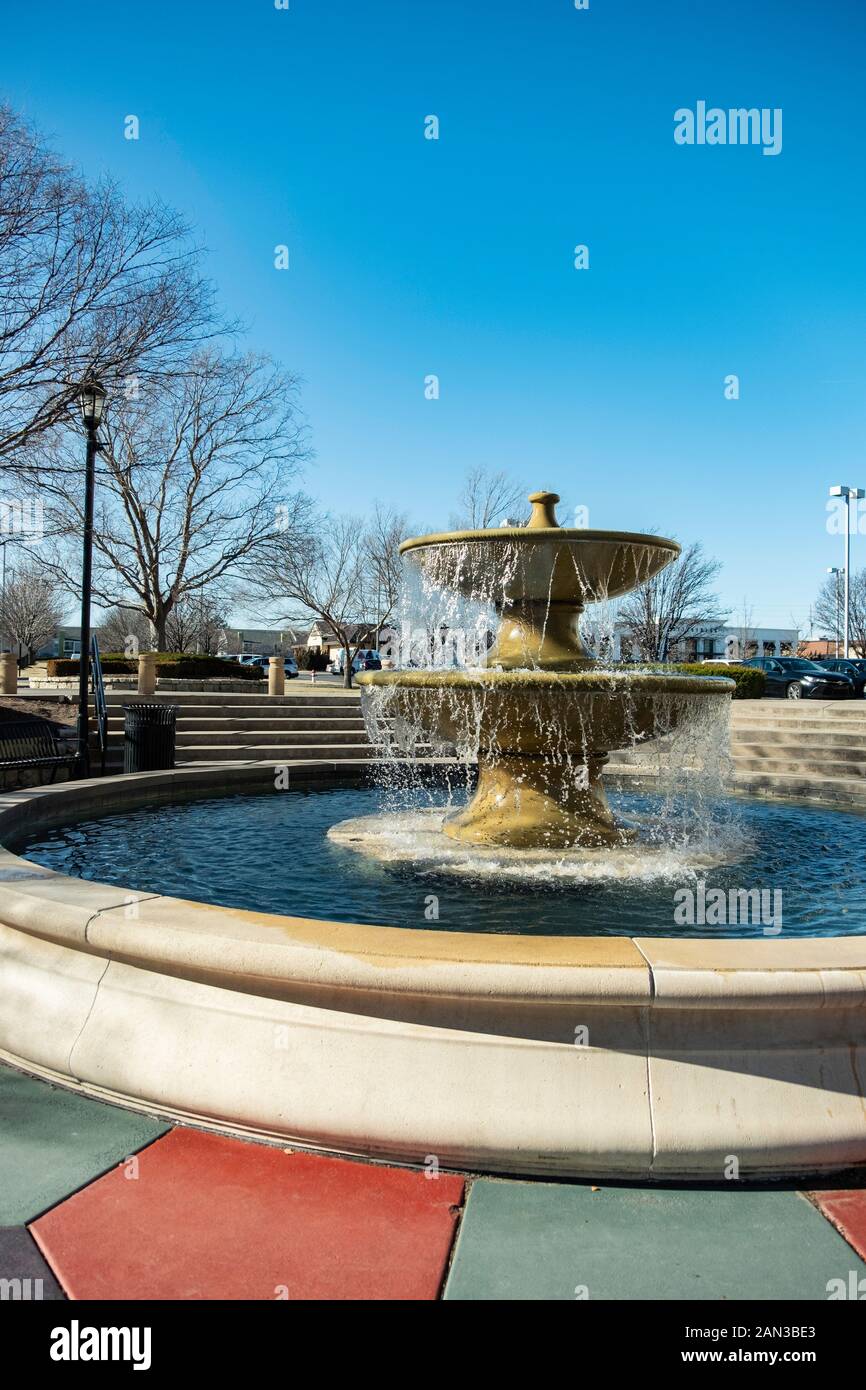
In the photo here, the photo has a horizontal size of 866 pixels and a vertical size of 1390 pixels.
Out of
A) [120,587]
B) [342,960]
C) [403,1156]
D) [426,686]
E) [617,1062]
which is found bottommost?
[403,1156]

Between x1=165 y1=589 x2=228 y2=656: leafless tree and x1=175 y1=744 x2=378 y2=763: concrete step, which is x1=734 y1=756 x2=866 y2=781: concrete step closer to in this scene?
x1=175 y1=744 x2=378 y2=763: concrete step

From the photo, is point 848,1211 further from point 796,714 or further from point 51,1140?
point 796,714

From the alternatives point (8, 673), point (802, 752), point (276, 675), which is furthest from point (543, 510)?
point (8, 673)

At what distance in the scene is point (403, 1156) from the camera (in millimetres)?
3174

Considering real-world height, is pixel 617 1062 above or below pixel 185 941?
below

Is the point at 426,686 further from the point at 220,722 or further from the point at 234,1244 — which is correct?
the point at 220,722

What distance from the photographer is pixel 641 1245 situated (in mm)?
2697

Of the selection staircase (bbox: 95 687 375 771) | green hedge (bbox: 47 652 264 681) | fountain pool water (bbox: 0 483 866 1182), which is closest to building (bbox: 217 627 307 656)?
green hedge (bbox: 47 652 264 681)

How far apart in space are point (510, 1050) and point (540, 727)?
4.25 metres

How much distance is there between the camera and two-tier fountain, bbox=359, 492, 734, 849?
6984mm

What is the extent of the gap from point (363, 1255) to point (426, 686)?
4875 millimetres

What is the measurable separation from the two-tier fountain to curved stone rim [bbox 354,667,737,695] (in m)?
0.01

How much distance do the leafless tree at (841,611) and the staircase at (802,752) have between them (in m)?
52.9
